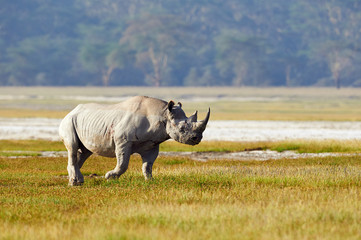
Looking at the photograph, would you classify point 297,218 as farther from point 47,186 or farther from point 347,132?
point 347,132

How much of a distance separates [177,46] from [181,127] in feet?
375

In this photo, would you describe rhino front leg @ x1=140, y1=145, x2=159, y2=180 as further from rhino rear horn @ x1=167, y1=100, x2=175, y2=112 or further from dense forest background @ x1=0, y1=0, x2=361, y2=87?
dense forest background @ x1=0, y1=0, x2=361, y2=87

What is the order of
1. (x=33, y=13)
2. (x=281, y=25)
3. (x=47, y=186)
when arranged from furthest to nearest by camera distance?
(x=281, y=25), (x=33, y=13), (x=47, y=186)

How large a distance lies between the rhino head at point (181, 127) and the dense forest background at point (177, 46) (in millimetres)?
109210

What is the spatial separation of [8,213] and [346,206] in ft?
15.9

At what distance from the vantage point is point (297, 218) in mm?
9719

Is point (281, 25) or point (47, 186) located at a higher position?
point (281, 25)

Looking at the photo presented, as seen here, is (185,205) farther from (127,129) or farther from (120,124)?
(120,124)

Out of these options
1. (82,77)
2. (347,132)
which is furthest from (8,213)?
(82,77)

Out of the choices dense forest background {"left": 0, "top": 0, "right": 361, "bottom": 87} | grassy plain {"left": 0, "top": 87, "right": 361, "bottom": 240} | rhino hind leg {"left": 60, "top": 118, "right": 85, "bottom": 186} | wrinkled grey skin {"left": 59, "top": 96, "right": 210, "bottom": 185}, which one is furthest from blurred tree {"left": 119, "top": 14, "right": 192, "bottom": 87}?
wrinkled grey skin {"left": 59, "top": 96, "right": 210, "bottom": 185}

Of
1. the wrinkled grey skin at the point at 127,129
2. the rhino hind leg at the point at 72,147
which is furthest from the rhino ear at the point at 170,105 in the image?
the rhino hind leg at the point at 72,147

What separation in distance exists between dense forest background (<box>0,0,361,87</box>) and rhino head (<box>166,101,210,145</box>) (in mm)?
109210

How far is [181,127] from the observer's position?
539 inches

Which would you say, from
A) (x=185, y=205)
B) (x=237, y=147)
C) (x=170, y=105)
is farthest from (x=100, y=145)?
(x=237, y=147)
